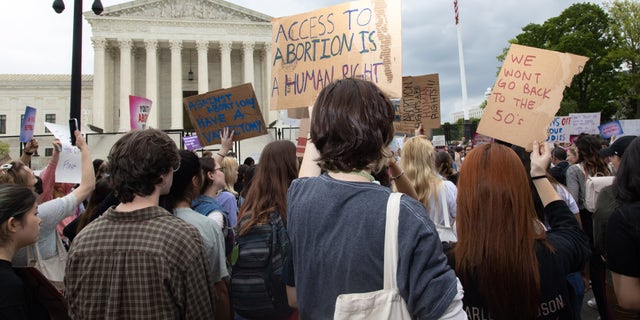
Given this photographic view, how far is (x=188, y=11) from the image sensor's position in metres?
41.8

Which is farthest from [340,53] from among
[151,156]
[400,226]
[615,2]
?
[615,2]

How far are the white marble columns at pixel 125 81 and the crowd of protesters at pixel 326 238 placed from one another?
39338 millimetres

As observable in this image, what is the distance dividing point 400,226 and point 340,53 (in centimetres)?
258

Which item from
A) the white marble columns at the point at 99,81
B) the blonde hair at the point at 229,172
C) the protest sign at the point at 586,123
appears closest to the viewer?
the blonde hair at the point at 229,172

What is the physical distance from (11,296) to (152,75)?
135 ft

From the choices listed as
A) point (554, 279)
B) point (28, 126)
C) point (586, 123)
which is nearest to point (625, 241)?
point (554, 279)

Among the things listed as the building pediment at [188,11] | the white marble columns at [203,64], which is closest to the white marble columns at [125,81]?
the building pediment at [188,11]

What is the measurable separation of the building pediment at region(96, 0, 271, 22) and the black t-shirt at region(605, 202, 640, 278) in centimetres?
4292

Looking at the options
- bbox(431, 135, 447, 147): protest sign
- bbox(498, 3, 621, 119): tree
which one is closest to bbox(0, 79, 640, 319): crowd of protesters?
bbox(431, 135, 447, 147): protest sign

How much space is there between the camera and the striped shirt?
2.02 m

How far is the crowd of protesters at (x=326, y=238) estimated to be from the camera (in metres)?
1.48

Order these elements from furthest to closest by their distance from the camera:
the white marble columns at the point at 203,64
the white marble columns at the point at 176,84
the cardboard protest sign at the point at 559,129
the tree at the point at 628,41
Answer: the white marble columns at the point at 203,64 → the white marble columns at the point at 176,84 → the tree at the point at 628,41 → the cardboard protest sign at the point at 559,129

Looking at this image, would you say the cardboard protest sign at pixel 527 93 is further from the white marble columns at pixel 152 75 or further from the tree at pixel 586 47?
the white marble columns at pixel 152 75

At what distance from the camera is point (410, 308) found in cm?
139
